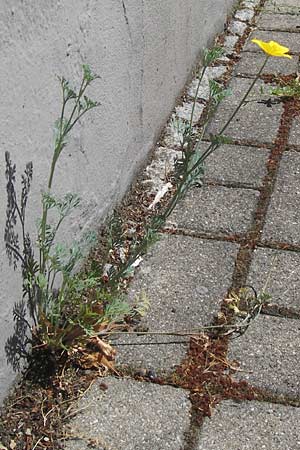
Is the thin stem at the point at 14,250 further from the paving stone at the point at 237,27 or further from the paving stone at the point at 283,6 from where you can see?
the paving stone at the point at 283,6

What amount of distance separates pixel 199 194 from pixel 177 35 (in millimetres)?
878

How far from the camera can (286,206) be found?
3.01 metres

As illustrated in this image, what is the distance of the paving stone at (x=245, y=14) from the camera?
15.9 feet

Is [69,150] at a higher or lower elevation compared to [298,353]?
higher

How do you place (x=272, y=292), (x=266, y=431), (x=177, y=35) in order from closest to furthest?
(x=266, y=431), (x=272, y=292), (x=177, y=35)

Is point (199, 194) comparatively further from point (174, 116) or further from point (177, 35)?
point (177, 35)

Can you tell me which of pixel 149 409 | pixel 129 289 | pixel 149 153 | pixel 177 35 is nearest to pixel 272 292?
pixel 129 289

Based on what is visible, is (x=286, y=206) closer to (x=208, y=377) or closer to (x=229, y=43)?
(x=208, y=377)

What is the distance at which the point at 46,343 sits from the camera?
2.17m

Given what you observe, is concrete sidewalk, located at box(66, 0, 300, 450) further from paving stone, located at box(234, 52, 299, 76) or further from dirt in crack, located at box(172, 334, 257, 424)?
paving stone, located at box(234, 52, 299, 76)

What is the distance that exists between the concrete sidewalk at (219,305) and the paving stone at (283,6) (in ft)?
4.69

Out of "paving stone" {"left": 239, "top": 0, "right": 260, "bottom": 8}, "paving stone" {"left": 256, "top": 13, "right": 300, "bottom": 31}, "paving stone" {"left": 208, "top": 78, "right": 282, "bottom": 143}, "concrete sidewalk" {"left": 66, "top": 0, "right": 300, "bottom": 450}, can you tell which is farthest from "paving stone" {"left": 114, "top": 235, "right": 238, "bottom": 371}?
"paving stone" {"left": 239, "top": 0, "right": 260, "bottom": 8}

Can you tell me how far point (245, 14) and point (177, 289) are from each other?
2.85 metres

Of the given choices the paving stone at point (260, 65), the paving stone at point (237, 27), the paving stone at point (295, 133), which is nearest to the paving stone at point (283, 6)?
the paving stone at point (237, 27)
